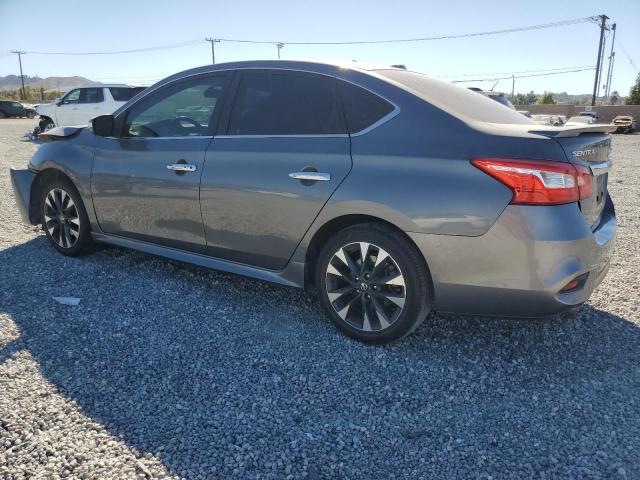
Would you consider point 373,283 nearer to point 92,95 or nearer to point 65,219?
point 65,219

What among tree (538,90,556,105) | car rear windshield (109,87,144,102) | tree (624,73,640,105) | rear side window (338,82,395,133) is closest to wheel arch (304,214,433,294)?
rear side window (338,82,395,133)

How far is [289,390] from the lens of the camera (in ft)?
9.09

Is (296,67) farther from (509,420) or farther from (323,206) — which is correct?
(509,420)

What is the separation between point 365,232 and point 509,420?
127cm

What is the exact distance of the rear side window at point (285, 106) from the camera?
329 centimetres

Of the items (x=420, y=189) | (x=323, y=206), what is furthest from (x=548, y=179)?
(x=323, y=206)

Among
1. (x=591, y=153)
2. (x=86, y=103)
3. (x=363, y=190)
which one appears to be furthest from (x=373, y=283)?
(x=86, y=103)

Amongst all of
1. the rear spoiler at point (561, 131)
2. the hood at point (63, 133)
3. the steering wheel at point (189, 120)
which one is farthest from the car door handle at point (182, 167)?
the rear spoiler at point (561, 131)

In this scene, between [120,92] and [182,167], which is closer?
[182,167]

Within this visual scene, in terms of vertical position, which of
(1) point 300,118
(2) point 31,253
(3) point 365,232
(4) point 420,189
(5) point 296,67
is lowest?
(2) point 31,253

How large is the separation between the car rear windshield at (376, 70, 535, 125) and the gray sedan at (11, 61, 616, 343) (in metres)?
0.02

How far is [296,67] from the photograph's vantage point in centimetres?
348

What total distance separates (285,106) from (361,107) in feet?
1.88

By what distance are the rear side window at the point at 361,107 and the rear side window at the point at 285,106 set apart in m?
0.06
